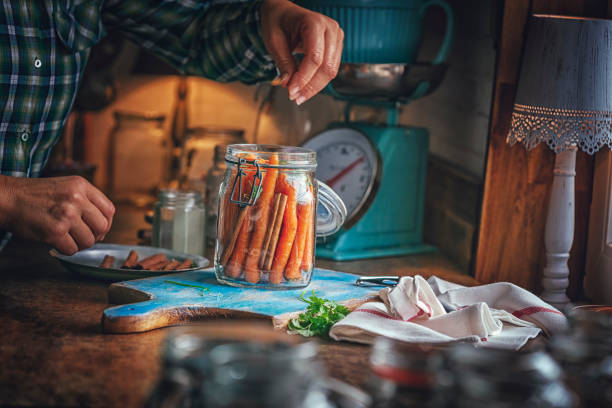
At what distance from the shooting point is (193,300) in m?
1.33

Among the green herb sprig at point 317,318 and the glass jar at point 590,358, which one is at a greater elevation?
the glass jar at point 590,358

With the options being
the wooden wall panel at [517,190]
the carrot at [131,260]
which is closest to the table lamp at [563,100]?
the wooden wall panel at [517,190]

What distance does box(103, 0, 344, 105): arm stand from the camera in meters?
1.60

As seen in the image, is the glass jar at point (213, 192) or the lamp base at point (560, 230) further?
the glass jar at point (213, 192)

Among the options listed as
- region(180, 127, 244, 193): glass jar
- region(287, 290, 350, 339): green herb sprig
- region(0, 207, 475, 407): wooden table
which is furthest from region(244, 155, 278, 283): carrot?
region(180, 127, 244, 193): glass jar

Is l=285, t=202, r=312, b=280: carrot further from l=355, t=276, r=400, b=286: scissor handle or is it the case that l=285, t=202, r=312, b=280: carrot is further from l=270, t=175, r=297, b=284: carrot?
l=355, t=276, r=400, b=286: scissor handle

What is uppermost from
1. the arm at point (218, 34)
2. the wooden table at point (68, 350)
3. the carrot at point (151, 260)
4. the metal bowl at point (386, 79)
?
the arm at point (218, 34)

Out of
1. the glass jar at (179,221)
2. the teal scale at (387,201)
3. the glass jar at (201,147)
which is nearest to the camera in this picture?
the glass jar at (179,221)

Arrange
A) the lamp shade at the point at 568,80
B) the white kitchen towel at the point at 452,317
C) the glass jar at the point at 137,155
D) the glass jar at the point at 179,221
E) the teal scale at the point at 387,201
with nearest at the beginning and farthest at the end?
the white kitchen towel at the point at 452,317 → the lamp shade at the point at 568,80 → the glass jar at the point at 179,221 → the teal scale at the point at 387,201 → the glass jar at the point at 137,155

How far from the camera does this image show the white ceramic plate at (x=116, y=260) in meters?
1.50

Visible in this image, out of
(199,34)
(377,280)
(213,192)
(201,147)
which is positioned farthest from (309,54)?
(201,147)

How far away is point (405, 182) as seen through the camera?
1.96 meters

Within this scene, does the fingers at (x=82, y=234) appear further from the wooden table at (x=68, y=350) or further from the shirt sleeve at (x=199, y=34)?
the shirt sleeve at (x=199, y=34)

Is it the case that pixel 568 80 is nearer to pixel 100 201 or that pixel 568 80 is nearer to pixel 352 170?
pixel 352 170
